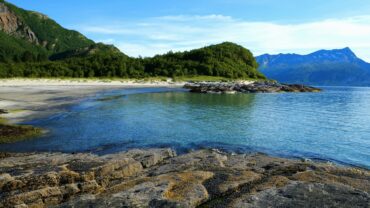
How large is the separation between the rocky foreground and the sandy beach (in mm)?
26052

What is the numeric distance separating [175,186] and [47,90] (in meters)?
93.5

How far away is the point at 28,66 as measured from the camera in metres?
154

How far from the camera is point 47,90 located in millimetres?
99312

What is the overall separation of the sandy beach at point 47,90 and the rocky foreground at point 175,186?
26.1m

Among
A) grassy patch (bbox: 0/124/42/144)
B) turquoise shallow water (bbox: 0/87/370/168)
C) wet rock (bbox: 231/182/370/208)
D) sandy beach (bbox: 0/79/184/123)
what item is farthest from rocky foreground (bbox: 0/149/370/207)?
sandy beach (bbox: 0/79/184/123)

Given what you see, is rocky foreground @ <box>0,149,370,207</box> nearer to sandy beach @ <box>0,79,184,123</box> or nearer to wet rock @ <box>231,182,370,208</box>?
wet rock @ <box>231,182,370,208</box>

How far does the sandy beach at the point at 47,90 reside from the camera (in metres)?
49.6

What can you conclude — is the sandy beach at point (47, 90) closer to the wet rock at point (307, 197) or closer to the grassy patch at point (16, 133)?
the grassy patch at point (16, 133)

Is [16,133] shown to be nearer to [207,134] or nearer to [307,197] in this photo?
[207,134]

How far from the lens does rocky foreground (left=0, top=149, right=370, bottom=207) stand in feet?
44.9

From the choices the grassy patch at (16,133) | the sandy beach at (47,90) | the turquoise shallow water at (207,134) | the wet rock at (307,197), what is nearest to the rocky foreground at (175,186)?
the wet rock at (307,197)

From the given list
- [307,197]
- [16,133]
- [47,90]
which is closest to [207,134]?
[16,133]

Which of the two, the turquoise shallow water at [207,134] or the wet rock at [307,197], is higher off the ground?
the wet rock at [307,197]

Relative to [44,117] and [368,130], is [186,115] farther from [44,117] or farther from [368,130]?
[368,130]
